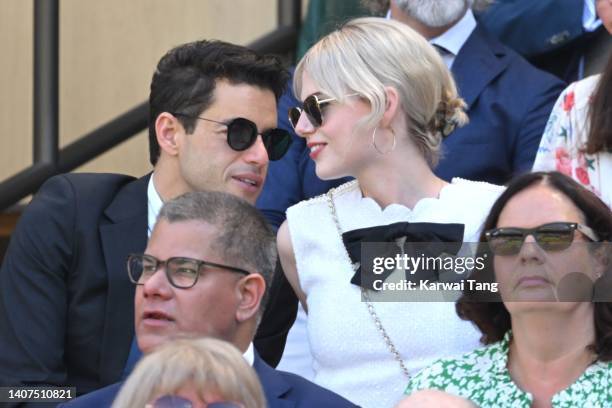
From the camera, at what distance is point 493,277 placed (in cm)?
359

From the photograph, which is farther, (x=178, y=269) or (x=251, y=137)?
(x=251, y=137)

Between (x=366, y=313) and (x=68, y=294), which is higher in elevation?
(x=366, y=313)

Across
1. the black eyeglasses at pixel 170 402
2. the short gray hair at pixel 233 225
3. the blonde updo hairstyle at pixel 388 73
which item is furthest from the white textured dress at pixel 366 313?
the black eyeglasses at pixel 170 402

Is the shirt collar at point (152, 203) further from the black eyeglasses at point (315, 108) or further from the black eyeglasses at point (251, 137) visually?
the black eyeglasses at point (315, 108)

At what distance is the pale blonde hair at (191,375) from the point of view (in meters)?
2.85

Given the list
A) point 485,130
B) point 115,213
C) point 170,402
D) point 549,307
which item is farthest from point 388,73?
point 170,402

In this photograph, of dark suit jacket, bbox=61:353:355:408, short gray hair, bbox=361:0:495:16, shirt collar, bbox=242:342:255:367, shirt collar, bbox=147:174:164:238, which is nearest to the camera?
dark suit jacket, bbox=61:353:355:408

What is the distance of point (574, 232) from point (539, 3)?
2.23m

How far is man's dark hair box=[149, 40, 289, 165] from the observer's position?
182 inches

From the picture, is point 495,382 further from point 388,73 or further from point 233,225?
point 388,73

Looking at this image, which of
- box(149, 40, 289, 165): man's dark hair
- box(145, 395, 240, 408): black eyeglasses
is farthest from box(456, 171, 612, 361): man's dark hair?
box(149, 40, 289, 165): man's dark hair

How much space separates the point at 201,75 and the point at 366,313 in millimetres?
1073

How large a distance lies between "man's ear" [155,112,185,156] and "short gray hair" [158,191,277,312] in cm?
85

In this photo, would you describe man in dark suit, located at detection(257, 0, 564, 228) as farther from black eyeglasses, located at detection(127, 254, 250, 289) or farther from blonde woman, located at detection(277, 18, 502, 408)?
black eyeglasses, located at detection(127, 254, 250, 289)
